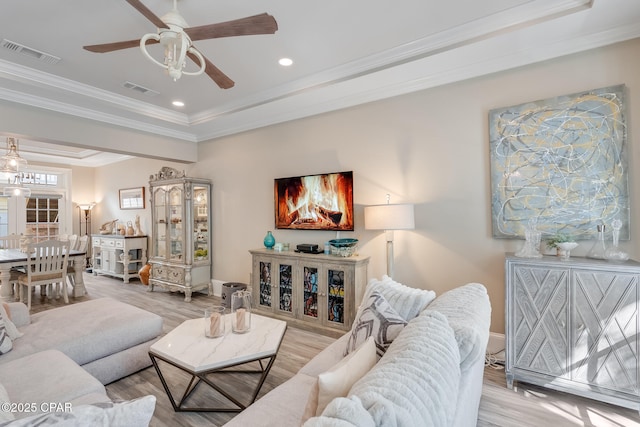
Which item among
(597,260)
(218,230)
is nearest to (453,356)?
(597,260)

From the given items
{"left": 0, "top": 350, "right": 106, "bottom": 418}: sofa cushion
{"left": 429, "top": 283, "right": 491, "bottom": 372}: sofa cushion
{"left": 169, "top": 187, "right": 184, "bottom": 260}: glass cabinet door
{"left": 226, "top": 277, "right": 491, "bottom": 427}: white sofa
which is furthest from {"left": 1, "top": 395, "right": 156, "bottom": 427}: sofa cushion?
{"left": 169, "top": 187, "right": 184, "bottom": 260}: glass cabinet door

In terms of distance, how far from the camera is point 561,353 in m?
2.18

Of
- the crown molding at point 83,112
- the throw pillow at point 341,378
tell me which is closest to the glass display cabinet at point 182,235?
the crown molding at point 83,112

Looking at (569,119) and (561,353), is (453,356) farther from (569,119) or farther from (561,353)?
(569,119)

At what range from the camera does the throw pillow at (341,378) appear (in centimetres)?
98

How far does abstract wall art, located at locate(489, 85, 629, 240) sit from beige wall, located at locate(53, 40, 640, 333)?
0.27ft

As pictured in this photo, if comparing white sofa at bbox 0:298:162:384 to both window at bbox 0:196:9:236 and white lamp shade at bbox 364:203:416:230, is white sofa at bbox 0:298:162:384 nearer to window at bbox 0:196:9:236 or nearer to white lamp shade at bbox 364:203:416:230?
white lamp shade at bbox 364:203:416:230

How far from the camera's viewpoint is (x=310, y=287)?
353cm

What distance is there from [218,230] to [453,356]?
4.55 m

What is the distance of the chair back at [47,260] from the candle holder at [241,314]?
3923mm

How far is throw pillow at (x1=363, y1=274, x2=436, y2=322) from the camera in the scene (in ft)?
5.98

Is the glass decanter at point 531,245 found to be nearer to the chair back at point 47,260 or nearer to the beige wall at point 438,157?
the beige wall at point 438,157

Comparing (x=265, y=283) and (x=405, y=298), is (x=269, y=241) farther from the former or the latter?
(x=405, y=298)

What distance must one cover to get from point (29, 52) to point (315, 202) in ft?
10.1
